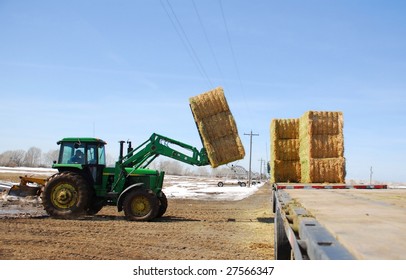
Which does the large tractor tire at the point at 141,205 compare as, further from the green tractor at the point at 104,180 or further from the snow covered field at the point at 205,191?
the snow covered field at the point at 205,191

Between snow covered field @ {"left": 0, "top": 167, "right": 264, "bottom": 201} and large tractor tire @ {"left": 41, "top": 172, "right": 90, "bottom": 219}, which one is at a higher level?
large tractor tire @ {"left": 41, "top": 172, "right": 90, "bottom": 219}

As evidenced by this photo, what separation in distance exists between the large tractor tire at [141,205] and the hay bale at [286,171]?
172 inches

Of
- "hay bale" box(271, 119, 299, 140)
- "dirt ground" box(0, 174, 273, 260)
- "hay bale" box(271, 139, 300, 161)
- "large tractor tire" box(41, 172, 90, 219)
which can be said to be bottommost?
"dirt ground" box(0, 174, 273, 260)

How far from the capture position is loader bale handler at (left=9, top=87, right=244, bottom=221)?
1307 cm

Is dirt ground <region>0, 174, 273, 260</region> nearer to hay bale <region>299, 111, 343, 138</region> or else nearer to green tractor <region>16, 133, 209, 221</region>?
green tractor <region>16, 133, 209, 221</region>

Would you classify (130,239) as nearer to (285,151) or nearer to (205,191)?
(285,151)

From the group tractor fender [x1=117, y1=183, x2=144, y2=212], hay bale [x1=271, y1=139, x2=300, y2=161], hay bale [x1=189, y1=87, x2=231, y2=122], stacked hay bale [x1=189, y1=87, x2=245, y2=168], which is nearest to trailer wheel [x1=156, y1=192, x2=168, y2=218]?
tractor fender [x1=117, y1=183, x2=144, y2=212]

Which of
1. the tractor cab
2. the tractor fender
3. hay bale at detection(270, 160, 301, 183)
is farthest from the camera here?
hay bale at detection(270, 160, 301, 183)

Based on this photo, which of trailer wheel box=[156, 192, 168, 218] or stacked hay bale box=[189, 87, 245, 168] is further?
trailer wheel box=[156, 192, 168, 218]

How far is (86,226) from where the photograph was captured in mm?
11250

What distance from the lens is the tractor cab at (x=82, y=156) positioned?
13523 millimetres

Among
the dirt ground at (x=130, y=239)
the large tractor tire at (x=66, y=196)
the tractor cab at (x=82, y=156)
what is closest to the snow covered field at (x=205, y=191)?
the tractor cab at (x=82, y=156)

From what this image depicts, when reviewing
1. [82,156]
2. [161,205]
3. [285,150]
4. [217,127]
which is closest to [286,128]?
[285,150]
